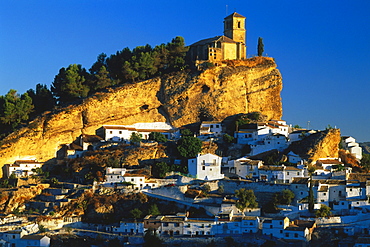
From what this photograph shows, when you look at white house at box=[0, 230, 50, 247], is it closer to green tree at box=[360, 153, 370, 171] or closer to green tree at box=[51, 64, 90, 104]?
green tree at box=[51, 64, 90, 104]

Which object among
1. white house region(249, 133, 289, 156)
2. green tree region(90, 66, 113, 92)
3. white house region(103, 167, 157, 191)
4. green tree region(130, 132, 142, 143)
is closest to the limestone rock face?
white house region(103, 167, 157, 191)

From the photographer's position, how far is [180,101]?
199 feet

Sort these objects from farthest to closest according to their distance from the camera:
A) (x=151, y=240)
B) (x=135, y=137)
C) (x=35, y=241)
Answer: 1. (x=135, y=137)
2. (x=35, y=241)
3. (x=151, y=240)

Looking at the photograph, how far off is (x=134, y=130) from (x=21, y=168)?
949 centimetres

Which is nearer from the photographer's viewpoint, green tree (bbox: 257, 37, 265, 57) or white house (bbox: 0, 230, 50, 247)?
white house (bbox: 0, 230, 50, 247)

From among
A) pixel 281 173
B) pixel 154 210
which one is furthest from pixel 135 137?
pixel 281 173

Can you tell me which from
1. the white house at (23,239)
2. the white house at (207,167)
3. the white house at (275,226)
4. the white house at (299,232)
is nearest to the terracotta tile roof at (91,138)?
the white house at (207,167)

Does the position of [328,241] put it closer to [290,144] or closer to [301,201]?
[301,201]

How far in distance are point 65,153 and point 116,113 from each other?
20.1ft

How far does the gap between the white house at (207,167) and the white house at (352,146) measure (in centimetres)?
1344

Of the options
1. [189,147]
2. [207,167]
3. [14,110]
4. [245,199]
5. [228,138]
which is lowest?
[245,199]

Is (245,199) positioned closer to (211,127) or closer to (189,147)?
(189,147)

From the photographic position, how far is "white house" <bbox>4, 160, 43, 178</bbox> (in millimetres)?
54281

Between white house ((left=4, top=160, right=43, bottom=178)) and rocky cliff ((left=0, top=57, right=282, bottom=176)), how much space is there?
9.79ft
